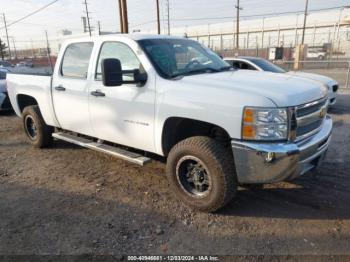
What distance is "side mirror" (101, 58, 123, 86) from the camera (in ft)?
11.5

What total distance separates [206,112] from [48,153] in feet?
12.4

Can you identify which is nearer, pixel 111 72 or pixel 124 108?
pixel 111 72

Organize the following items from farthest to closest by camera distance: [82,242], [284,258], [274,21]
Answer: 1. [274,21]
2. [82,242]
3. [284,258]

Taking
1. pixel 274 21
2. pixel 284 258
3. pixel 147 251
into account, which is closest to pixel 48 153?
pixel 147 251

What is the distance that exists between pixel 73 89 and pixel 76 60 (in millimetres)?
487

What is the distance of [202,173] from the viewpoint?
3.65 metres

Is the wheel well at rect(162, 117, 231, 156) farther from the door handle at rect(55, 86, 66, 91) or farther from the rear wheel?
the rear wheel

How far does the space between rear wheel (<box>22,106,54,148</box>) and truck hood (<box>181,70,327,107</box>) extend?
3.35 metres

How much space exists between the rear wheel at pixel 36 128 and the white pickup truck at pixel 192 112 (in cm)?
86

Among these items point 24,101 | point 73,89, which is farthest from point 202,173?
point 24,101

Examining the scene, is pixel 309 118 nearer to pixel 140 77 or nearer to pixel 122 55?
pixel 140 77

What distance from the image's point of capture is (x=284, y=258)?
2.87 meters

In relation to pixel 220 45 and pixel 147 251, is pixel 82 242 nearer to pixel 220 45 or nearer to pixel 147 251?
pixel 147 251

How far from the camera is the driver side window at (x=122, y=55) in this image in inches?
159
